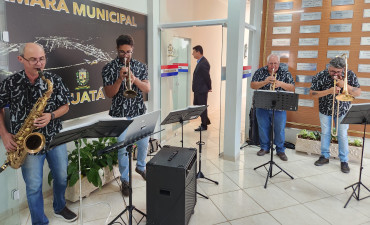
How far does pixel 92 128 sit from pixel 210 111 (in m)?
6.03

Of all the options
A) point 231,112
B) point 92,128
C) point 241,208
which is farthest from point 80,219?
point 231,112

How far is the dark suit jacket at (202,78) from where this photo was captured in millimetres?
5938

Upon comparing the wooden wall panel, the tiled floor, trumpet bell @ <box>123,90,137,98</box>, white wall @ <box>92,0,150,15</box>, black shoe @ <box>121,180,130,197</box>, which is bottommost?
the tiled floor

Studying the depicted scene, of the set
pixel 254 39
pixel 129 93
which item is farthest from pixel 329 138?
pixel 129 93

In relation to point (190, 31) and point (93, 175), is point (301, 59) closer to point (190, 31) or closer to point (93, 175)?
point (190, 31)

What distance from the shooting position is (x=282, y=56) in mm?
5238

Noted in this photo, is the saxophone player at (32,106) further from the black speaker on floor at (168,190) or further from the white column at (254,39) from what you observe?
the white column at (254,39)

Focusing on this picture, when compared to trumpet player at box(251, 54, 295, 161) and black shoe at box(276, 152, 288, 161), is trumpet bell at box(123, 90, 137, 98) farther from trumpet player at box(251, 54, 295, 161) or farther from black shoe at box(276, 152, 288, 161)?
black shoe at box(276, 152, 288, 161)

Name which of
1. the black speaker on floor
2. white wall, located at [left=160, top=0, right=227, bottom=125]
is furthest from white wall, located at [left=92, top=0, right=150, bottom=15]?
the black speaker on floor

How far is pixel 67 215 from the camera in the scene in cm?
284

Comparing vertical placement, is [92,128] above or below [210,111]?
above

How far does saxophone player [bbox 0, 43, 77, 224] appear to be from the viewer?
235 centimetres

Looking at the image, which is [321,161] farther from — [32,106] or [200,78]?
[32,106]

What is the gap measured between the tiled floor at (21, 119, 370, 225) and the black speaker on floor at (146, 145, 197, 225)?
0.39 metres
